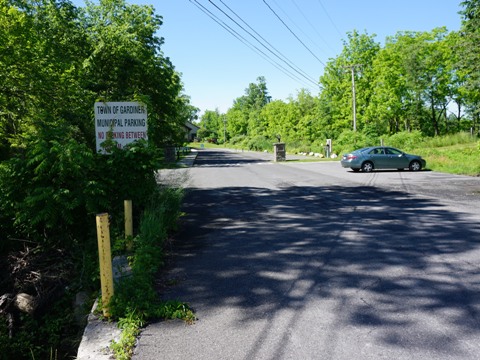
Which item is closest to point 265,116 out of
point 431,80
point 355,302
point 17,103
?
point 431,80

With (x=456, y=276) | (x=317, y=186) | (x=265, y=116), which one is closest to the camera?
(x=456, y=276)

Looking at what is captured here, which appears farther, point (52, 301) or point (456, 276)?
point (52, 301)

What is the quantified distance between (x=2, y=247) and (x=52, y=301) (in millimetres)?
1650

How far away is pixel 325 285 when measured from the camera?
504 cm

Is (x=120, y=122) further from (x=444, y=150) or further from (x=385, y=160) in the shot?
(x=444, y=150)

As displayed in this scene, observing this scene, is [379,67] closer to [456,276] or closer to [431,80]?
[431,80]

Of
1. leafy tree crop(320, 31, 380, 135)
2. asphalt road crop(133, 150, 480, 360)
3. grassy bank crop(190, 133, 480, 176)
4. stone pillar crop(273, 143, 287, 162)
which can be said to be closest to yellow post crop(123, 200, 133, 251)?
asphalt road crop(133, 150, 480, 360)

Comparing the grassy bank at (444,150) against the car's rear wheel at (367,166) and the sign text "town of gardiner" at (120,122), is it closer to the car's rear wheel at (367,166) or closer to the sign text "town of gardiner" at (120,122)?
the car's rear wheel at (367,166)

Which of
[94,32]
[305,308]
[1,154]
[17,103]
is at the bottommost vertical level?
[305,308]

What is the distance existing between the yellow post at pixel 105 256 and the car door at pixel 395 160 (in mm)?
21443

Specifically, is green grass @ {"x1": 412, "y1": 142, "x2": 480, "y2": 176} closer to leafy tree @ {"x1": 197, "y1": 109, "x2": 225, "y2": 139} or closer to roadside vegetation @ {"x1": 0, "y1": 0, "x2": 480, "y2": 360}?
roadside vegetation @ {"x1": 0, "y1": 0, "x2": 480, "y2": 360}

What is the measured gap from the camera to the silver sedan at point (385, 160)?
76.1ft

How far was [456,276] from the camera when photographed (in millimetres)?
5305

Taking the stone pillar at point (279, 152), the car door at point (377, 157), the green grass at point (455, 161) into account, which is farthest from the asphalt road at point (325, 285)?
the stone pillar at point (279, 152)
